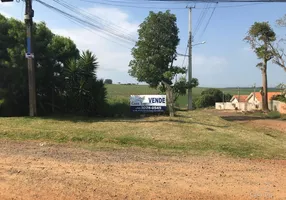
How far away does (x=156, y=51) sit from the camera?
88.1 ft

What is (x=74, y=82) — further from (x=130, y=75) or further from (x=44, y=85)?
(x=130, y=75)

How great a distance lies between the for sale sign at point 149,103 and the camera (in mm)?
17469

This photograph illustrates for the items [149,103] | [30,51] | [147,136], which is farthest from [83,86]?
[147,136]

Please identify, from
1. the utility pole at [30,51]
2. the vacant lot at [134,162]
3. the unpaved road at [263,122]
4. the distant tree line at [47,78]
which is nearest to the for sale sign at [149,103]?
the distant tree line at [47,78]

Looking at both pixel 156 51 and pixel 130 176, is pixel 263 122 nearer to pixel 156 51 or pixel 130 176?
pixel 156 51

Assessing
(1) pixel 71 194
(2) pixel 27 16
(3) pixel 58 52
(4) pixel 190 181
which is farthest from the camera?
(3) pixel 58 52

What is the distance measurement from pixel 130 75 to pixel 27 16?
13.7 meters

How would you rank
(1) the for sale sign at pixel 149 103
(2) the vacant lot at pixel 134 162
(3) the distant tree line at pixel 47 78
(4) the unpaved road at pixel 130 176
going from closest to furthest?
(4) the unpaved road at pixel 130 176 → (2) the vacant lot at pixel 134 162 → (3) the distant tree line at pixel 47 78 → (1) the for sale sign at pixel 149 103

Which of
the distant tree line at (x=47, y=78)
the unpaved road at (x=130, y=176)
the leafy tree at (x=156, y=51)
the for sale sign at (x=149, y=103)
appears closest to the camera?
the unpaved road at (x=130, y=176)

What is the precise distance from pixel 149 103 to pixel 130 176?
11150 millimetres

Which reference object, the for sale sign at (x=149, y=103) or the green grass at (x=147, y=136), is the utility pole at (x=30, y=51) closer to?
the green grass at (x=147, y=136)

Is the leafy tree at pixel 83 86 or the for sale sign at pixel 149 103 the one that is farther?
the for sale sign at pixel 149 103

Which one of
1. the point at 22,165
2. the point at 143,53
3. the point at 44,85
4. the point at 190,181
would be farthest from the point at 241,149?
the point at 143,53

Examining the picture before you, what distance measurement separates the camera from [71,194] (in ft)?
16.9
